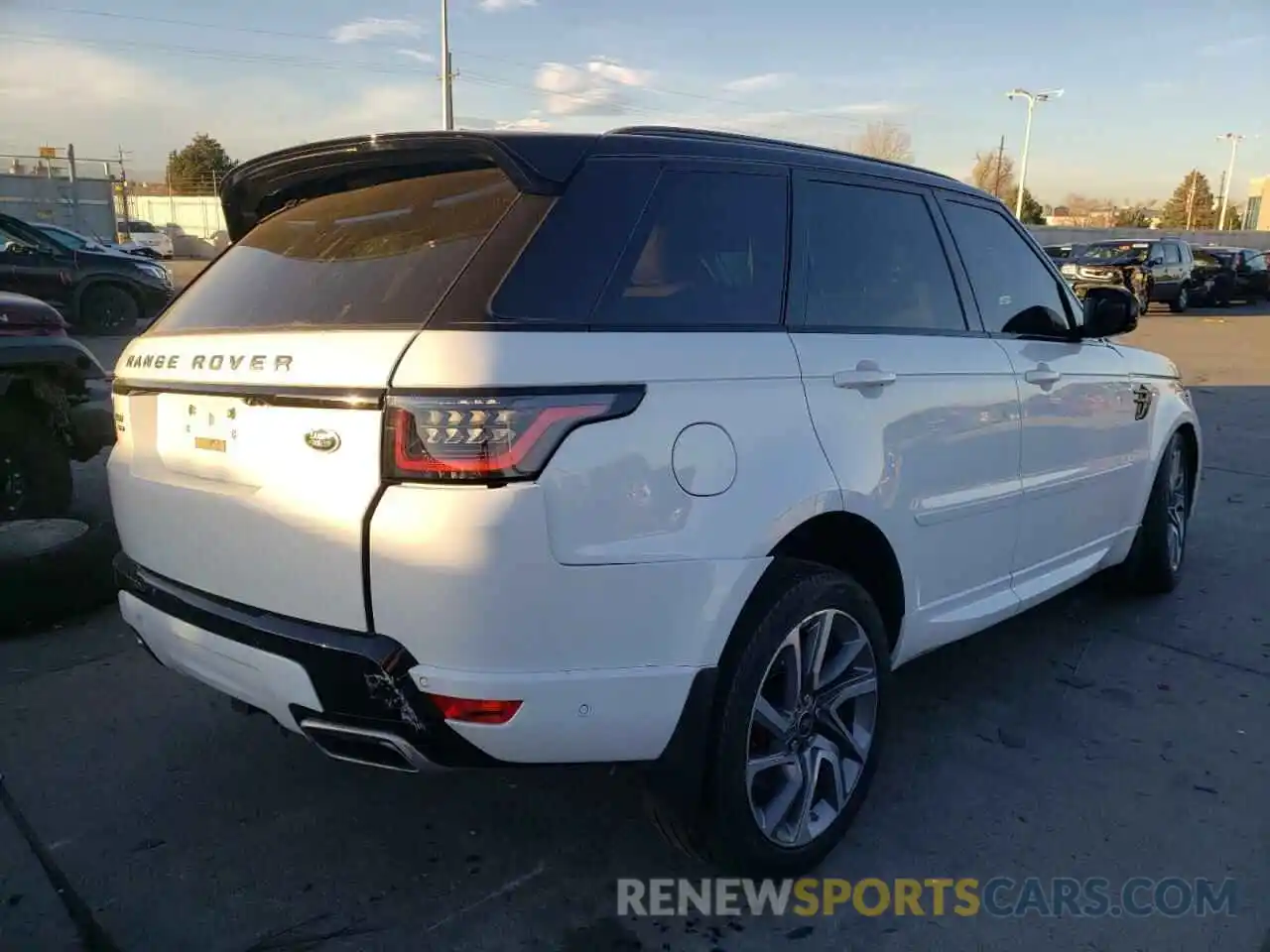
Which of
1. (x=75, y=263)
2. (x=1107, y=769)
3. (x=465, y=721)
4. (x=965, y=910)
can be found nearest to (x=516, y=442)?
(x=465, y=721)

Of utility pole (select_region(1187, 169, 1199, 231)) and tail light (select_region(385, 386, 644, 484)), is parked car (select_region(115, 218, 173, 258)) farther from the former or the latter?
utility pole (select_region(1187, 169, 1199, 231))

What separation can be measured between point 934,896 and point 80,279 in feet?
49.8

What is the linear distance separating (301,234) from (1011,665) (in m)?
3.21

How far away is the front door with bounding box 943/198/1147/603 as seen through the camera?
361cm

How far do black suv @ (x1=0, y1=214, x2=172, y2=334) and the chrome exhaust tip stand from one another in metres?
13.1

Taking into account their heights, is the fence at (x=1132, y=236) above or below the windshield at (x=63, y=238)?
above

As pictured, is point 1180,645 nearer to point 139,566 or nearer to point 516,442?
point 516,442

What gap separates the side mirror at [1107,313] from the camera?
4.10 meters

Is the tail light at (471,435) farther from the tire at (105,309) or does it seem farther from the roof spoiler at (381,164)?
the tire at (105,309)

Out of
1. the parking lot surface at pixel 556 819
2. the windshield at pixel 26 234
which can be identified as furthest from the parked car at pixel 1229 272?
the parking lot surface at pixel 556 819

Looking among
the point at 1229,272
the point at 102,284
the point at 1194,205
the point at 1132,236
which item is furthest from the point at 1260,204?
the point at 102,284

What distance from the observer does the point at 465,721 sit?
213 cm

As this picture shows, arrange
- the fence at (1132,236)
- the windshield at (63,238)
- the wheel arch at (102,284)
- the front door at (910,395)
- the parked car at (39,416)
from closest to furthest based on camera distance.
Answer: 1. the front door at (910,395)
2. the parked car at (39,416)
3. the windshield at (63,238)
4. the wheel arch at (102,284)
5. the fence at (1132,236)

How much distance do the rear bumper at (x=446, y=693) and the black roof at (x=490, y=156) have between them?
1106 millimetres
